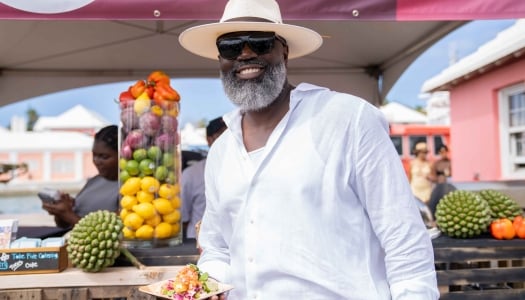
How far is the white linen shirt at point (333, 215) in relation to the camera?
1384mm

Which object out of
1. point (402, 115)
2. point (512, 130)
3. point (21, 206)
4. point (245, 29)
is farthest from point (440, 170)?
point (21, 206)

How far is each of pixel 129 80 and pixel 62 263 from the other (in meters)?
3.98

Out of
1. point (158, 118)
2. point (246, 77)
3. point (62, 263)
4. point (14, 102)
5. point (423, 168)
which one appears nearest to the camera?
point (246, 77)

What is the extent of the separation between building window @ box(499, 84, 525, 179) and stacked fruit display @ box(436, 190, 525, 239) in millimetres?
7060

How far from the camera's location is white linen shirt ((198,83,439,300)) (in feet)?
4.54

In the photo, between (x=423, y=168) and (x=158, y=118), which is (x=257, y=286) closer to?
(x=158, y=118)

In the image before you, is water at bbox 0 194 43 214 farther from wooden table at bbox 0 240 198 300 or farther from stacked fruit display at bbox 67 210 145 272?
stacked fruit display at bbox 67 210 145 272

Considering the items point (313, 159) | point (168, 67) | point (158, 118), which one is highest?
point (168, 67)

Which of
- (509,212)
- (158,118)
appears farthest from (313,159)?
(509,212)

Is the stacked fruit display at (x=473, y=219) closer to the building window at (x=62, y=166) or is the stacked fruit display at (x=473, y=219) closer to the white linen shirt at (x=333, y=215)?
the white linen shirt at (x=333, y=215)

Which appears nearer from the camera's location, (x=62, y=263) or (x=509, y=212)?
(x=62, y=263)

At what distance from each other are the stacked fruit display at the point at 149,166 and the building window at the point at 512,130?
27.0 ft

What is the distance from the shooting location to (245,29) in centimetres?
164

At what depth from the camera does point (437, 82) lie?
475 inches
